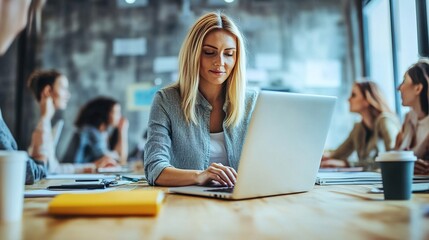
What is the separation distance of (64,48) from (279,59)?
2.44m

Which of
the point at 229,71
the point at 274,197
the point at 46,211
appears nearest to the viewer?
the point at 46,211

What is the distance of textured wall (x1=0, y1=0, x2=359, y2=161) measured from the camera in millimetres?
4914

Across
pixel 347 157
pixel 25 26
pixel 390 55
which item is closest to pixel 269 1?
pixel 390 55

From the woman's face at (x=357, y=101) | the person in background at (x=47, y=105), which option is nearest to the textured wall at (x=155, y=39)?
the person in background at (x=47, y=105)

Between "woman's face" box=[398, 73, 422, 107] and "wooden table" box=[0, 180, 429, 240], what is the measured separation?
59.7 inches

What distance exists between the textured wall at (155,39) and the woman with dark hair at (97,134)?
27 cm

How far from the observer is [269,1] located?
5008 millimetres

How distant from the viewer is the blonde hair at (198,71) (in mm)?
1696

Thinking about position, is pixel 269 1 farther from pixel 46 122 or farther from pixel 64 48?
pixel 46 122

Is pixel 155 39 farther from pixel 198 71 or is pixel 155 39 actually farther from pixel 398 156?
pixel 398 156

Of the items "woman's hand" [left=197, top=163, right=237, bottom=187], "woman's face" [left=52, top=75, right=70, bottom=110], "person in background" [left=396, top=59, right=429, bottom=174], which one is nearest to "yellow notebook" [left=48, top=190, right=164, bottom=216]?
"woman's hand" [left=197, top=163, right=237, bottom=187]

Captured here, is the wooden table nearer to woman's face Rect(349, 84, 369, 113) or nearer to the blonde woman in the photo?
the blonde woman

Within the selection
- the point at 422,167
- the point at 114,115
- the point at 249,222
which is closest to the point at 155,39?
the point at 114,115

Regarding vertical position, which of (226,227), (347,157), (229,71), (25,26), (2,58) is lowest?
(347,157)
